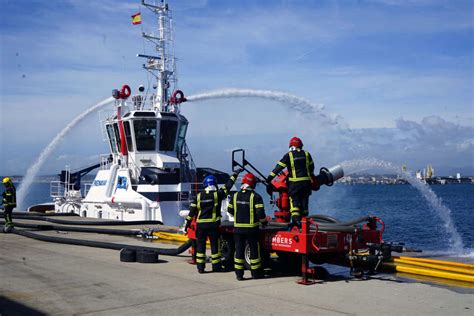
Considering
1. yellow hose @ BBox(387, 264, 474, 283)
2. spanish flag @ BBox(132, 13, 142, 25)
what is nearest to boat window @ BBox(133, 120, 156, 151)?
spanish flag @ BBox(132, 13, 142, 25)

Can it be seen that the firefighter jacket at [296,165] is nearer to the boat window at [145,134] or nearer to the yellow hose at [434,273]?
the yellow hose at [434,273]

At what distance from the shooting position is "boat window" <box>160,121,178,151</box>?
2197cm

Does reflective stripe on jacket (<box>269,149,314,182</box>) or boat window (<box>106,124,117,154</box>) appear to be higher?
boat window (<box>106,124,117,154</box>)

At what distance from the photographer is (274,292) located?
25.1ft

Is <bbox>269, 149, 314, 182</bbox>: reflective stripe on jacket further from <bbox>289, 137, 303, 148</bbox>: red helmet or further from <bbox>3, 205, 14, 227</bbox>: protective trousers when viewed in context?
<bbox>3, 205, 14, 227</bbox>: protective trousers

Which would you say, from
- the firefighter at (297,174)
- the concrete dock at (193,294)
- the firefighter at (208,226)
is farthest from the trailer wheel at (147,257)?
the firefighter at (297,174)

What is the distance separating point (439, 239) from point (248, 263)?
68.2 ft

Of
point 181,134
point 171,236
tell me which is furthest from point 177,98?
point 171,236

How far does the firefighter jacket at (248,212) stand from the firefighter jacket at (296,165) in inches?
29.6

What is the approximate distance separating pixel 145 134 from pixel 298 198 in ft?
44.8

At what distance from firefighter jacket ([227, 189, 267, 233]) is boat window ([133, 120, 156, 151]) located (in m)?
13.6

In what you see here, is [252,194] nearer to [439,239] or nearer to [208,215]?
[208,215]

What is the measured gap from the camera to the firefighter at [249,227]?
8656mm

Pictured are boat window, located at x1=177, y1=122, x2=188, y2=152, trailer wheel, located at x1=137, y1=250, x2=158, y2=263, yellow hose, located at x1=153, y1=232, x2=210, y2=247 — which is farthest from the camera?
boat window, located at x1=177, y1=122, x2=188, y2=152
